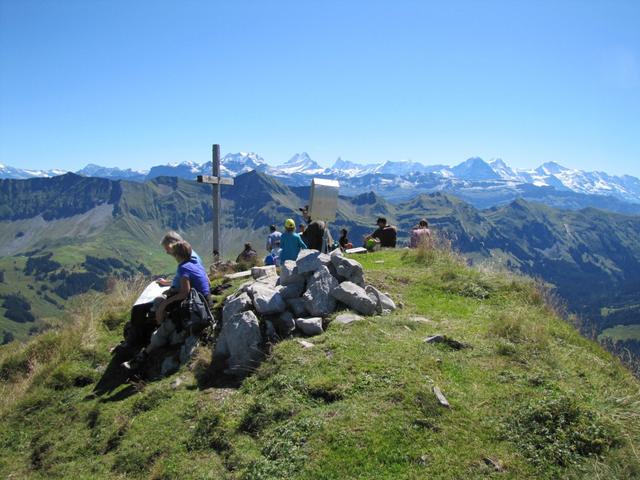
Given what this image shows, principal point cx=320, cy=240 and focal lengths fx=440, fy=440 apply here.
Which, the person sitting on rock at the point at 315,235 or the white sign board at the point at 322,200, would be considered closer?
the person sitting on rock at the point at 315,235

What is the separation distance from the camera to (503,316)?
9.65 m

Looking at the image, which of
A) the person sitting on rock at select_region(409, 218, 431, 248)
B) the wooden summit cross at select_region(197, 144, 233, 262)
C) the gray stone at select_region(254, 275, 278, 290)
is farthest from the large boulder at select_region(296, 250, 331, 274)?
the wooden summit cross at select_region(197, 144, 233, 262)

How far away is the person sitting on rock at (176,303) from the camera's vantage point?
33.3 ft

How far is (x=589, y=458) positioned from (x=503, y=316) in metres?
4.53

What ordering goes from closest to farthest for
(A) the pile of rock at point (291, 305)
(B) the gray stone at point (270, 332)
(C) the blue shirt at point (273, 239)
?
(A) the pile of rock at point (291, 305) → (B) the gray stone at point (270, 332) → (C) the blue shirt at point (273, 239)

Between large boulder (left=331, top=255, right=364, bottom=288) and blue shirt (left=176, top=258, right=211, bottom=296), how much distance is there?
326cm

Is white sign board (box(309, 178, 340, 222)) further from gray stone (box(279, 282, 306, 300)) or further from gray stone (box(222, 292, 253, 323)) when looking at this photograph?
gray stone (box(222, 292, 253, 323))

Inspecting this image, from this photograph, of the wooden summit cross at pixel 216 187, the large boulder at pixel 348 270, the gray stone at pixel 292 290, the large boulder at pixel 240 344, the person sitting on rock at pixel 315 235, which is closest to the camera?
the large boulder at pixel 240 344

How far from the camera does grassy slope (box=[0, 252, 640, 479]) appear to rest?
5.52 meters

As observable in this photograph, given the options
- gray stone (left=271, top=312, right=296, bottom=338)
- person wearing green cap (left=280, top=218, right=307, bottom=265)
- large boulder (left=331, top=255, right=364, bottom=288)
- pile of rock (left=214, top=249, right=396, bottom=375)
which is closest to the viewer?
pile of rock (left=214, top=249, right=396, bottom=375)

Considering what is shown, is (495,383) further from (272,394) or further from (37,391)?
(37,391)

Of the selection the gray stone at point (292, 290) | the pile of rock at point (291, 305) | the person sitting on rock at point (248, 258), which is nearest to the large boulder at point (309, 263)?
Answer: the pile of rock at point (291, 305)

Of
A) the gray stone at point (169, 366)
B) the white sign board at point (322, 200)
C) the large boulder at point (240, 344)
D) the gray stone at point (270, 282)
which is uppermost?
the white sign board at point (322, 200)

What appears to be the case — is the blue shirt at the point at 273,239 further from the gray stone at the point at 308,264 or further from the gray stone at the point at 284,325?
the gray stone at the point at 284,325
